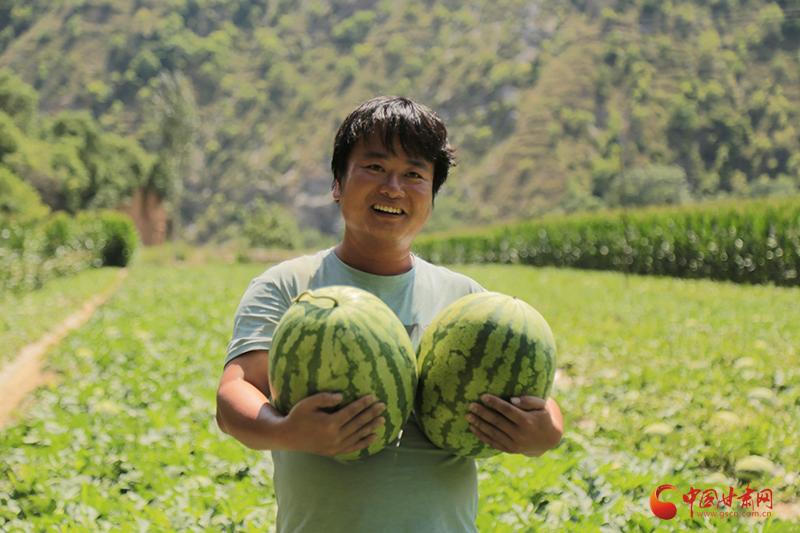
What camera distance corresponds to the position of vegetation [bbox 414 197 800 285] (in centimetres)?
1495

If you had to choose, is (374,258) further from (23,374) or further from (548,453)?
(23,374)

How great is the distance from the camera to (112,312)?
1077 cm

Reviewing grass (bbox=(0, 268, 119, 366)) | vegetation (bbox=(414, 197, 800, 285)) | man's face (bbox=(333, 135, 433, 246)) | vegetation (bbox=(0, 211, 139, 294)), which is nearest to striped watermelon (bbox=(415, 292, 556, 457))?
man's face (bbox=(333, 135, 433, 246))

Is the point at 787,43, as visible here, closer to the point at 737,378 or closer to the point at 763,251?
the point at 763,251

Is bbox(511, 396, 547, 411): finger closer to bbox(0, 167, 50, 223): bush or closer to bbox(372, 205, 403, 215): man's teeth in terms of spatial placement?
bbox(372, 205, 403, 215): man's teeth

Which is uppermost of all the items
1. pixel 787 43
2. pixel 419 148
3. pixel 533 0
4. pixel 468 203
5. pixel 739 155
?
pixel 533 0

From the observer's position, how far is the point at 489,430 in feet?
5.37

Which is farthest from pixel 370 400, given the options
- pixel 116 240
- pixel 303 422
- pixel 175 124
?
pixel 175 124

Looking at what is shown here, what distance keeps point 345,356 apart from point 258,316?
1.38ft

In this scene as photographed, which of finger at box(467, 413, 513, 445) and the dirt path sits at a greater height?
finger at box(467, 413, 513, 445)

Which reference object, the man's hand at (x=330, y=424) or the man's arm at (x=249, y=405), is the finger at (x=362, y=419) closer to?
the man's hand at (x=330, y=424)

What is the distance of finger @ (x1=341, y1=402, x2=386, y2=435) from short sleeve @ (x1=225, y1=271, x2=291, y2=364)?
381 mm

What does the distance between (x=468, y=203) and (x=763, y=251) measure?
57.8 m

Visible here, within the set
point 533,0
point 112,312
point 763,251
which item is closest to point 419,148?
point 112,312
